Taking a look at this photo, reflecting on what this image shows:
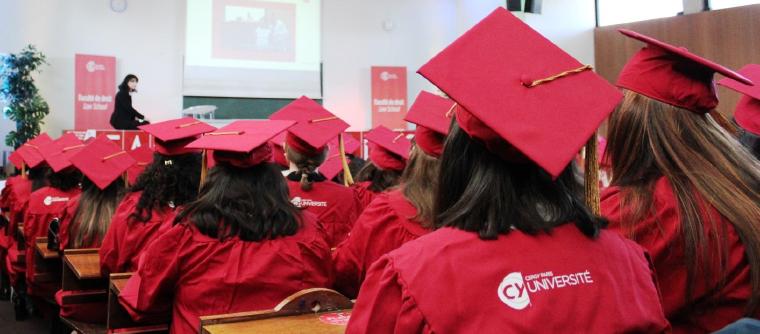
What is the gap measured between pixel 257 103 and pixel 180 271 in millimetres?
10038

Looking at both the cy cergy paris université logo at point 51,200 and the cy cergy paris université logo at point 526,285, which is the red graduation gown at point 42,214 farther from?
the cy cergy paris université logo at point 526,285

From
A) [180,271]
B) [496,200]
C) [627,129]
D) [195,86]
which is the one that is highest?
[195,86]

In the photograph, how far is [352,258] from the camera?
236 centimetres

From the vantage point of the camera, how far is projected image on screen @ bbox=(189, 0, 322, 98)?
11.5 m

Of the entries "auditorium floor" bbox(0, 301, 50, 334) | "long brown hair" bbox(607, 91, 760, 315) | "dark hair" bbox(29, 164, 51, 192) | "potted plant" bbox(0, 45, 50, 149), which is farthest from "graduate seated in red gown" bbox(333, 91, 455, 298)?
"potted plant" bbox(0, 45, 50, 149)

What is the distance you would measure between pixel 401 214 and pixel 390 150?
1598 millimetres

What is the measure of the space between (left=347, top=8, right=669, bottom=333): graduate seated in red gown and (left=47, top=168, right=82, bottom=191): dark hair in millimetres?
4076

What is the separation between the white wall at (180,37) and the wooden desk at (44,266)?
7.37m

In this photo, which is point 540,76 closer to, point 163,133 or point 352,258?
point 352,258

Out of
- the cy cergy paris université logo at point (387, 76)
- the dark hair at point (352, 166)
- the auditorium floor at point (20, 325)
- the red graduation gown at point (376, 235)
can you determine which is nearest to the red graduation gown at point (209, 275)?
the red graduation gown at point (376, 235)

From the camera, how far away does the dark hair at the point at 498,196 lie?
1089mm

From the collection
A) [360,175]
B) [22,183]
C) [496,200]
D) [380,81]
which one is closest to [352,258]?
[496,200]

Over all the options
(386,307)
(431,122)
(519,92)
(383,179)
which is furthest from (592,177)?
(383,179)

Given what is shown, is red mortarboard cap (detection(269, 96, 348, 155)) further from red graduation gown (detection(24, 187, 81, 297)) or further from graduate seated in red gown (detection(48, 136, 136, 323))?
red graduation gown (detection(24, 187, 81, 297))
